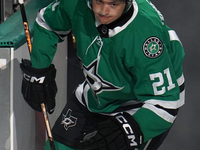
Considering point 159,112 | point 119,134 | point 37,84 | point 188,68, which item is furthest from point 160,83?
point 188,68

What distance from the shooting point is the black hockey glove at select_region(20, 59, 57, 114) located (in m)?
2.04

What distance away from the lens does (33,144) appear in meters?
2.39

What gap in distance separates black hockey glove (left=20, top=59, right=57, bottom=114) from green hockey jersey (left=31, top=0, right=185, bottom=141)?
0.03 m

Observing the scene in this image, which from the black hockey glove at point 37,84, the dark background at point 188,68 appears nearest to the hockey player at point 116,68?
the black hockey glove at point 37,84

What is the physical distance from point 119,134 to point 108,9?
43cm

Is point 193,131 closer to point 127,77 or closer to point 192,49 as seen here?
point 192,49

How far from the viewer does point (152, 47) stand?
1.72 m

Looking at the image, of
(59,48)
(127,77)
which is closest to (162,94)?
(127,77)

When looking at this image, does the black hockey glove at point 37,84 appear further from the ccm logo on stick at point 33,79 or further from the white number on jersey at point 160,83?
the white number on jersey at point 160,83

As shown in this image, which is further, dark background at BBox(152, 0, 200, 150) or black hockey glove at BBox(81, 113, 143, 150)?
dark background at BBox(152, 0, 200, 150)

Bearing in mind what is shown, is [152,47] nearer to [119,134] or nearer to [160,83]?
[160,83]

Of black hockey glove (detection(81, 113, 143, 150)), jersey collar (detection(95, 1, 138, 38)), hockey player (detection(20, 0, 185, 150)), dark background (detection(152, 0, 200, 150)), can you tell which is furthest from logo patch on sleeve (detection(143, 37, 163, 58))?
dark background (detection(152, 0, 200, 150))

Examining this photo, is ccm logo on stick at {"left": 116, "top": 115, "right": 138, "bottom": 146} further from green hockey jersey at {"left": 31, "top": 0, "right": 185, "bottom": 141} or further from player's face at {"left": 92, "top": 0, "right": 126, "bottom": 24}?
player's face at {"left": 92, "top": 0, "right": 126, "bottom": 24}

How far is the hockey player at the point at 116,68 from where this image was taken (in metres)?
1.74
